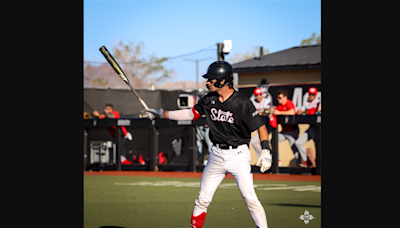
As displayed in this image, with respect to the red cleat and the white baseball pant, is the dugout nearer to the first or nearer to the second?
the white baseball pant

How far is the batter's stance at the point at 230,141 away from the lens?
5391 millimetres

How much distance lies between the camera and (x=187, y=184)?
1179 centimetres

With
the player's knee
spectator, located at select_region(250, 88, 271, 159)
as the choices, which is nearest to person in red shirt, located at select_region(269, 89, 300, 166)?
spectator, located at select_region(250, 88, 271, 159)

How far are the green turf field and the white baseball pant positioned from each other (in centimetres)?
154

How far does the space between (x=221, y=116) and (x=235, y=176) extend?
0.67 meters

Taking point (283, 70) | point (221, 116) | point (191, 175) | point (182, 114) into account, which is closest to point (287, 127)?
point (191, 175)

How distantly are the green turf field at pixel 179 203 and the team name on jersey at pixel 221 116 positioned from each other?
1.99 metres

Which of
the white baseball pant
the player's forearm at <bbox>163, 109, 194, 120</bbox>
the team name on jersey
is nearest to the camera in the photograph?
the white baseball pant

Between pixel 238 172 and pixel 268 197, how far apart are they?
14.9ft

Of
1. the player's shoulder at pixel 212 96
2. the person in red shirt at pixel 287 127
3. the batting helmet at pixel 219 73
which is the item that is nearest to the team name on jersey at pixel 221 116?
the player's shoulder at pixel 212 96

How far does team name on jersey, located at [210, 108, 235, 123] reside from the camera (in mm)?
5496

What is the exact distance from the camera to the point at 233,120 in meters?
5.49

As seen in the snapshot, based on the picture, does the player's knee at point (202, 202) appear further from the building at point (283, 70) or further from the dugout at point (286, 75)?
the building at point (283, 70)
